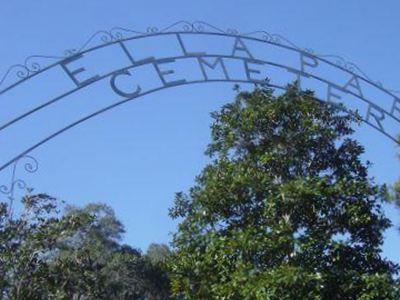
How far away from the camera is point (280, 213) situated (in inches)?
309

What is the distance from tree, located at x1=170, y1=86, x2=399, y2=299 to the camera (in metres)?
7.34

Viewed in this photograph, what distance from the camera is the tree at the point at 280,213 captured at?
7.34 meters

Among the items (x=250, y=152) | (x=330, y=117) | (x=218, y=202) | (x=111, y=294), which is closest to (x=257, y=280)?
(x=218, y=202)

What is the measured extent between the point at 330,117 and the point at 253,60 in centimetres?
294

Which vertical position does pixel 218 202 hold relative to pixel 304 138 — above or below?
below

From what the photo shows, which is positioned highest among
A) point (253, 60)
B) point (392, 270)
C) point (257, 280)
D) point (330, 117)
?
point (330, 117)

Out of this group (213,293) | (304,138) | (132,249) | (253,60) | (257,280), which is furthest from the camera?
(132,249)

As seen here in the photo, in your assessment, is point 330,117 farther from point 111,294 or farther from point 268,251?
point 111,294

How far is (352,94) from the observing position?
6559 millimetres

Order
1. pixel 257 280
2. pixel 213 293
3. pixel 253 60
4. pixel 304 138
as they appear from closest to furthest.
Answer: pixel 253 60, pixel 257 280, pixel 213 293, pixel 304 138

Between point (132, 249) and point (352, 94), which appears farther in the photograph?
point (132, 249)

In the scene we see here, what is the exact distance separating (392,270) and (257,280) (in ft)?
5.78

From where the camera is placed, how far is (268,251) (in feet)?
24.5

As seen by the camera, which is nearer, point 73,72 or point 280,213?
point 73,72
